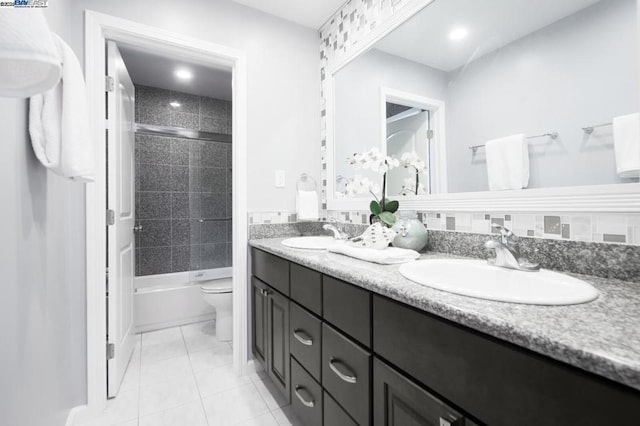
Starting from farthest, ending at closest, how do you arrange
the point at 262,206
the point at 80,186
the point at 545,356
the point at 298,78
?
1. the point at 298,78
2. the point at 262,206
3. the point at 80,186
4. the point at 545,356

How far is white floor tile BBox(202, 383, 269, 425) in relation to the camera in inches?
56.2

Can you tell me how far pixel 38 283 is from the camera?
3.38 feet

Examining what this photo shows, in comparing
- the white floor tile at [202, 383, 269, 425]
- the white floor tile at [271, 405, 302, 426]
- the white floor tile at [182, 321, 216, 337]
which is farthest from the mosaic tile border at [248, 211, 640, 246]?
the white floor tile at [182, 321, 216, 337]

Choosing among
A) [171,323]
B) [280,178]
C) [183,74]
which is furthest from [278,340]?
[183,74]

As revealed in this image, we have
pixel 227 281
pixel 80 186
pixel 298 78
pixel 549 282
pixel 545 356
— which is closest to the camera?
pixel 545 356

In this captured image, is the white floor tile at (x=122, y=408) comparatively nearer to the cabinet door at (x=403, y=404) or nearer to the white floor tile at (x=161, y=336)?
the white floor tile at (x=161, y=336)

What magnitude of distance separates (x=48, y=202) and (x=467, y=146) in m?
1.72

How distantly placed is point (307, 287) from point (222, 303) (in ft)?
4.40

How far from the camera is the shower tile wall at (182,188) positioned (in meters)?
3.01

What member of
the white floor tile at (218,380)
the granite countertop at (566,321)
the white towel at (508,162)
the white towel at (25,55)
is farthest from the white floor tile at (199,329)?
the white towel at (508,162)

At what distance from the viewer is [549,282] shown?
0.79 m

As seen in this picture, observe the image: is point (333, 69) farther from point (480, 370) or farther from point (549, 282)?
point (480, 370)

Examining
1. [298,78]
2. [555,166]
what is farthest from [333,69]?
[555,166]

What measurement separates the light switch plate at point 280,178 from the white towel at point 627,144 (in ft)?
5.23
